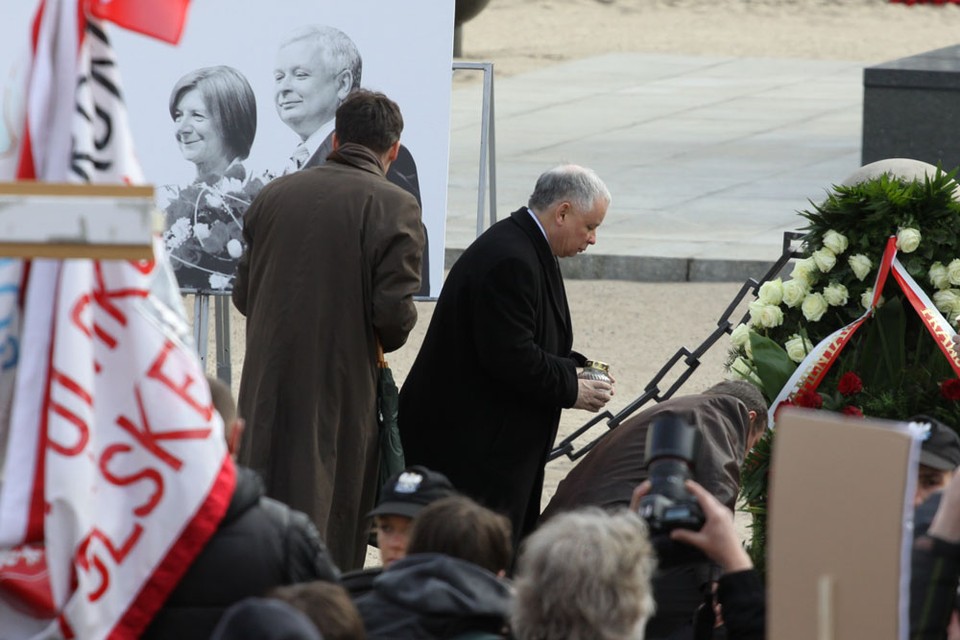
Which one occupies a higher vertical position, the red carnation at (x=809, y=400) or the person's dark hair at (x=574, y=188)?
the person's dark hair at (x=574, y=188)

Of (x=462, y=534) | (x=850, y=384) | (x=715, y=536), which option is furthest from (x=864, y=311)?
(x=462, y=534)

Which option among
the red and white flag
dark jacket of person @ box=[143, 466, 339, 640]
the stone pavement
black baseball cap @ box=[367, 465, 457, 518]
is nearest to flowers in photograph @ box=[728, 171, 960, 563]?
black baseball cap @ box=[367, 465, 457, 518]

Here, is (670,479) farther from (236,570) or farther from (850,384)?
(850,384)

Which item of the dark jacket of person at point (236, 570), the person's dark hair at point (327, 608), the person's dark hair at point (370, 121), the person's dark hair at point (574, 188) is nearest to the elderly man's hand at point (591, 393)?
the person's dark hair at point (574, 188)

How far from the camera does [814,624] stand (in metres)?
2.85

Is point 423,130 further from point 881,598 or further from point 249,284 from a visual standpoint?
point 881,598

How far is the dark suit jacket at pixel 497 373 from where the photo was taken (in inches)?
208

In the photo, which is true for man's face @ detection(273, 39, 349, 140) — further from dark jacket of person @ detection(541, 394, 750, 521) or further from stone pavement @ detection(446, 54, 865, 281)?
stone pavement @ detection(446, 54, 865, 281)

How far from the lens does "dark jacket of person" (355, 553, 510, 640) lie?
3.25 meters

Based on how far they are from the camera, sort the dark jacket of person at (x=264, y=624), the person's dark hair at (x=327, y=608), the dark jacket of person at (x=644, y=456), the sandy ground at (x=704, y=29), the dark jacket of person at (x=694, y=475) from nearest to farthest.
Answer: the dark jacket of person at (x=264, y=624), the person's dark hair at (x=327, y=608), the dark jacket of person at (x=694, y=475), the dark jacket of person at (x=644, y=456), the sandy ground at (x=704, y=29)

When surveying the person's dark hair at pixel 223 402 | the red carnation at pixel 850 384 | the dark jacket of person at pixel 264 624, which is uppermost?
the person's dark hair at pixel 223 402

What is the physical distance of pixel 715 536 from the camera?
137 inches

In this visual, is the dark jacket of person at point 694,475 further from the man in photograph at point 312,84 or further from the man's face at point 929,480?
the man in photograph at point 312,84

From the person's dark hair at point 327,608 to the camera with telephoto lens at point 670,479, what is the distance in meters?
0.80
